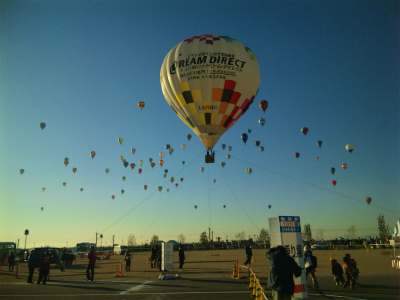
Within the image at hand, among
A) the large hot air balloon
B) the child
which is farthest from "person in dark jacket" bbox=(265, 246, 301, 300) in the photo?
the large hot air balloon

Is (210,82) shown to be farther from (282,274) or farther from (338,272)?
(282,274)

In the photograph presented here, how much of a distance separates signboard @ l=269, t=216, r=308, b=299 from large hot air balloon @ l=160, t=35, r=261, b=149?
47.5ft

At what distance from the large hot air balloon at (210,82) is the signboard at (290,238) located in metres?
14.5

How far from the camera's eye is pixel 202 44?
24297 millimetres

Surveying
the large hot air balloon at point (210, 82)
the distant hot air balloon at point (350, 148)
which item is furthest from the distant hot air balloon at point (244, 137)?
the distant hot air balloon at point (350, 148)

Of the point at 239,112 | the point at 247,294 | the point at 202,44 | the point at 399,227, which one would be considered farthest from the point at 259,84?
the point at 247,294

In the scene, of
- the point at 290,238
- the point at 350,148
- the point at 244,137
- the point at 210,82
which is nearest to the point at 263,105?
the point at 244,137

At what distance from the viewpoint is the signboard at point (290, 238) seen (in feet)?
37.0

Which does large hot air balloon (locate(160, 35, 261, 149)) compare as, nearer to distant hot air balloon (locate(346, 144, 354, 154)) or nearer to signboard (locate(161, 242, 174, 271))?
signboard (locate(161, 242, 174, 271))

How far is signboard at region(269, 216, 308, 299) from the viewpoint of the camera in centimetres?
1129

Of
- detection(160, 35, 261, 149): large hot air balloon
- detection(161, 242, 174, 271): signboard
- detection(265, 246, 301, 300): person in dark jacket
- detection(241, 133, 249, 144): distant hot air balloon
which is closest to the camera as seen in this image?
detection(265, 246, 301, 300): person in dark jacket

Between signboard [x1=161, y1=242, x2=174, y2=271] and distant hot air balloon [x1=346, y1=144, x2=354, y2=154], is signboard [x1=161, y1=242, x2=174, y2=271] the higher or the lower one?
the lower one

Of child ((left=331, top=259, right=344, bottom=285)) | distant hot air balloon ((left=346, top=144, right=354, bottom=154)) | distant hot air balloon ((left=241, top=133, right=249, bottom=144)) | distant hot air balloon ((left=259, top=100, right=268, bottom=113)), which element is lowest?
child ((left=331, top=259, right=344, bottom=285))

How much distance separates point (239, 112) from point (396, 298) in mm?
17152
